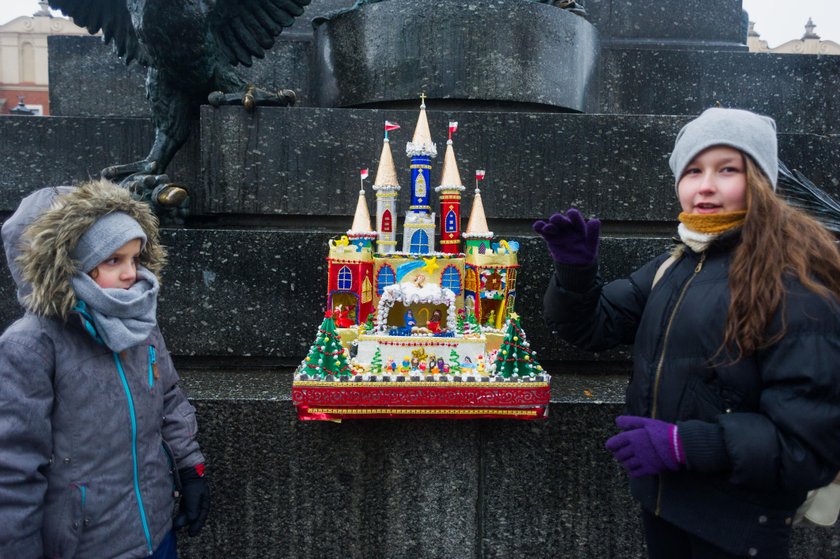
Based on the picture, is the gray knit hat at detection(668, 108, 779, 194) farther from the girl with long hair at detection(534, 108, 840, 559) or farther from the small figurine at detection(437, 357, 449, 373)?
the small figurine at detection(437, 357, 449, 373)

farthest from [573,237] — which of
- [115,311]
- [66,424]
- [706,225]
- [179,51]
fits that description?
[179,51]

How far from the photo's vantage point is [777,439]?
5.20 feet

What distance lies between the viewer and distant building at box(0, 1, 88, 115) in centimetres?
2375

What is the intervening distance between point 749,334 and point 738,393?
0.20 metres

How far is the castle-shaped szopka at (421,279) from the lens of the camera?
110 inches

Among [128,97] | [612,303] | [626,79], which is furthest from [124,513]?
[626,79]

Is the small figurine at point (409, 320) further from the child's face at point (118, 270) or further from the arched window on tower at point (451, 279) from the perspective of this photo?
the child's face at point (118, 270)

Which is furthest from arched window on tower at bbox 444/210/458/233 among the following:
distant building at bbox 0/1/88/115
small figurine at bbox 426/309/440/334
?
distant building at bbox 0/1/88/115

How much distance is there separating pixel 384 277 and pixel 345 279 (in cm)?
21

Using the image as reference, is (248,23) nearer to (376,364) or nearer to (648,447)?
(376,364)

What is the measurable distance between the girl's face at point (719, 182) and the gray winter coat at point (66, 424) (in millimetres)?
2011

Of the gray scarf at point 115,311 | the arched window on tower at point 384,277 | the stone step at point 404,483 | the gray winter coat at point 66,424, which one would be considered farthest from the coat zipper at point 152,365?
the arched window on tower at point 384,277

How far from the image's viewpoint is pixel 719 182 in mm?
1830

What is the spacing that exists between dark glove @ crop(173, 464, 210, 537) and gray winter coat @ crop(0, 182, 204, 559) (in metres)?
0.17
